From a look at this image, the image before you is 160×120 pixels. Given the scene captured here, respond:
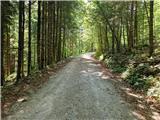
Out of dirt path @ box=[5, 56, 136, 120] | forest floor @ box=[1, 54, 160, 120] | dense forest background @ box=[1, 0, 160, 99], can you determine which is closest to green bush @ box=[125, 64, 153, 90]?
dense forest background @ box=[1, 0, 160, 99]

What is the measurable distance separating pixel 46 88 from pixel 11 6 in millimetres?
6997

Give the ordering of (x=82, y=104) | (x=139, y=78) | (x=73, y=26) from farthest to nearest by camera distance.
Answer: (x=73, y=26) → (x=139, y=78) → (x=82, y=104)

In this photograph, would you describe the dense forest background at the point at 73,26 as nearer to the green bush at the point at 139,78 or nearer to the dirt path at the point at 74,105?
the green bush at the point at 139,78

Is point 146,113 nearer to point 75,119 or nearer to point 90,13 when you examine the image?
point 75,119

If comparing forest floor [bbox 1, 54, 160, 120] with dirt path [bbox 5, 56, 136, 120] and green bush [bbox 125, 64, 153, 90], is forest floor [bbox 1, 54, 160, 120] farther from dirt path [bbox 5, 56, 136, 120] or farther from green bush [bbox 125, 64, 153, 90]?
green bush [bbox 125, 64, 153, 90]

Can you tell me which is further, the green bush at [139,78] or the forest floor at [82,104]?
the green bush at [139,78]

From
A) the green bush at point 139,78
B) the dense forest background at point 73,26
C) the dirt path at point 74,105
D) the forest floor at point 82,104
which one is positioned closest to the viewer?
the dirt path at point 74,105

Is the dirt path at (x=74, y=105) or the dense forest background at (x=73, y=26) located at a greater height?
the dense forest background at (x=73, y=26)

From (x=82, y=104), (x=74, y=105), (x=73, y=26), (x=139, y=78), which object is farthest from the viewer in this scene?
(x=73, y=26)

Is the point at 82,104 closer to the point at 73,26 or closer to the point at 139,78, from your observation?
the point at 139,78

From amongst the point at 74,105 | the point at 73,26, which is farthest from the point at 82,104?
the point at 73,26

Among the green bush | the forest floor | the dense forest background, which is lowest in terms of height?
the forest floor

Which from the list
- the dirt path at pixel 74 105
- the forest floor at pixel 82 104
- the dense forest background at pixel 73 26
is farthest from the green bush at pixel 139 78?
the dirt path at pixel 74 105

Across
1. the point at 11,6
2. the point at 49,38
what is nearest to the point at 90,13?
the point at 49,38
